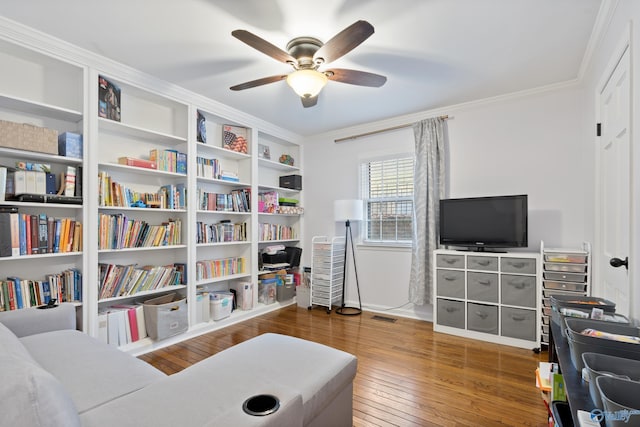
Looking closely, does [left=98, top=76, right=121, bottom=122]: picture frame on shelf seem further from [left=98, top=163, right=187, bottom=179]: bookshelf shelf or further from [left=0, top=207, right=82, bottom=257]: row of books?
[left=0, top=207, right=82, bottom=257]: row of books

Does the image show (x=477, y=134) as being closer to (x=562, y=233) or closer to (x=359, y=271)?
(x=562, y=233)

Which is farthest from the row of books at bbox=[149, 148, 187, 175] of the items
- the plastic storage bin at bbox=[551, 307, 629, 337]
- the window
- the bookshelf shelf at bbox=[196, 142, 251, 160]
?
the plastic storage bin at bbox=[551, 307, 629, 337]

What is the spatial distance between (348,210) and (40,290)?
3.01 metres

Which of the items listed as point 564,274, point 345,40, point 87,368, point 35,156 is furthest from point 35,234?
point 564,274

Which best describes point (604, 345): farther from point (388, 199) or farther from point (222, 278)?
point (222, 278)

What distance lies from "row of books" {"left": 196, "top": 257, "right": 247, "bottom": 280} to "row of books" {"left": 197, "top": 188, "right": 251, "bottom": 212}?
613 mm

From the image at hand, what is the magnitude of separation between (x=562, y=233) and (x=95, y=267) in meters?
4.27

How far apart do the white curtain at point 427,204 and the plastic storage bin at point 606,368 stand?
2640mm

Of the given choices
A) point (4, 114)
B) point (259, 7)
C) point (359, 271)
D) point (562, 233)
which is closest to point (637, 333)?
point (562, 233)

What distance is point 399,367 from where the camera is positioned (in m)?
2.48

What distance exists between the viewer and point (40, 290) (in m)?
2.29

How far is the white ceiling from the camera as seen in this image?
6.34 ft

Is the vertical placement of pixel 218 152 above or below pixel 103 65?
below

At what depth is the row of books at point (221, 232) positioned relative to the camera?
11.2ft
